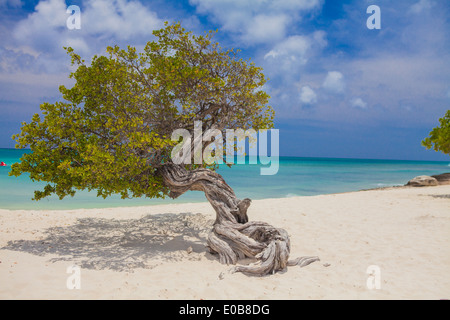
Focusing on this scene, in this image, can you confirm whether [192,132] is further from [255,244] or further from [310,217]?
[310,217]

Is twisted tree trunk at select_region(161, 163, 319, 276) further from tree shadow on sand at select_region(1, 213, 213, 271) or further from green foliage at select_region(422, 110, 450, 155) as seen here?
green foliage at select_region(422, 110, 450, 155)

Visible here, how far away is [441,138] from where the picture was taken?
60.5 ft

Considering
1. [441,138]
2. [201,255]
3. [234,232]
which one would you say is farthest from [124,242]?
[441,138]

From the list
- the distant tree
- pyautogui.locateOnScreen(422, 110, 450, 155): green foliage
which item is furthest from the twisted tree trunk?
pyautogui.locateOnScreen(422, 110, 450, 155): green foliage

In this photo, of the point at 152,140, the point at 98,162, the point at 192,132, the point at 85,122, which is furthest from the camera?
the point at 192,132

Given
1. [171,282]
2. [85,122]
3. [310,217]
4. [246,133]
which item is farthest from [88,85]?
[310,217]

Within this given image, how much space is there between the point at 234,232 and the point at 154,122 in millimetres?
4023

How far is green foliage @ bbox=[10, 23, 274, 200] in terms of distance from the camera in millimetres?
8758

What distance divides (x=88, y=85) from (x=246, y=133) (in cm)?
505

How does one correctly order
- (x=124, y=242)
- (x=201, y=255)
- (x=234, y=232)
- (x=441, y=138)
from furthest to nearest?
(x=441, y=138), (x=124, y=242), (x=201, y=255), (x=234, y=232)

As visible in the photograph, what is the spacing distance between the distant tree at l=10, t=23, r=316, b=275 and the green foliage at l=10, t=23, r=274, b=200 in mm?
28

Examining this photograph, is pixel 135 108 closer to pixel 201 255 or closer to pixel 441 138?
pixel 201 255

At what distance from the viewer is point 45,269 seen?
7289 mm

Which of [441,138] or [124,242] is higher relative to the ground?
[441,138]
